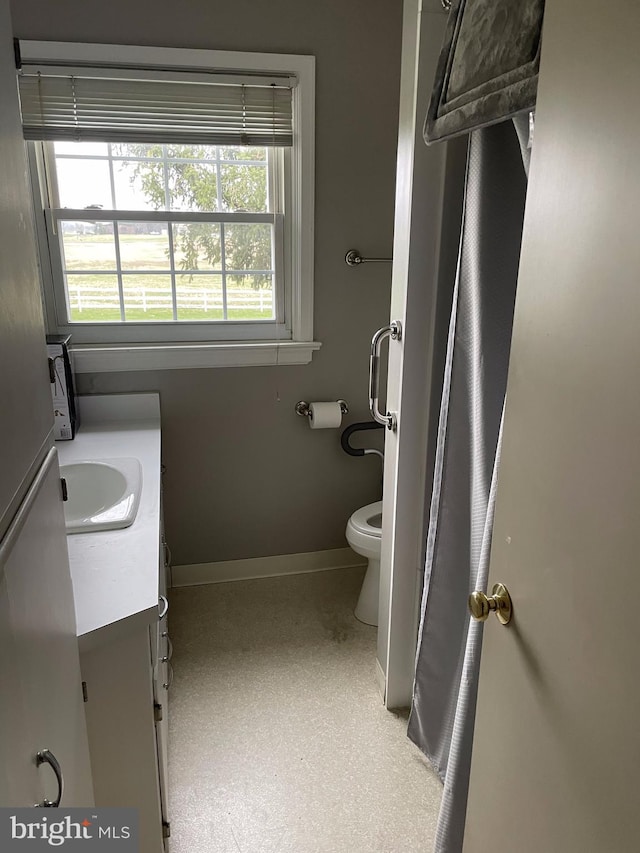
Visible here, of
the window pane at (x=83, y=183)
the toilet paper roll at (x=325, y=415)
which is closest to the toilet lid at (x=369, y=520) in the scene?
the toilet paper roll at (x=325, y=415)

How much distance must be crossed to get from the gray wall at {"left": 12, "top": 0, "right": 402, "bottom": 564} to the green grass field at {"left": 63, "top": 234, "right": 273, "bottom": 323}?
25 cm

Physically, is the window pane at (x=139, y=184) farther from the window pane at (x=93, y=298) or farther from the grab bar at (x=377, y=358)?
the grab bar at (x=377, y=358)

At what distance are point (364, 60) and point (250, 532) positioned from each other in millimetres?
1985

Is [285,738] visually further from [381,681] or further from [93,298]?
[93,298]

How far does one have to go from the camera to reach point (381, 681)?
2195 mm

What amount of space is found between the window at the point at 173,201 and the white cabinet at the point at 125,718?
58.7 inches

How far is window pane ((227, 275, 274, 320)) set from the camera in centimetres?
263

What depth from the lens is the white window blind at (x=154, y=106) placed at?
2.21 meters

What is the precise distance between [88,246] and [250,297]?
0.66m

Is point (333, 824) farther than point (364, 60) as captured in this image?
No

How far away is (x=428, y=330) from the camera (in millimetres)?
1780

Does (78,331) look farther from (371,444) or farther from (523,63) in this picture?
(523,63)

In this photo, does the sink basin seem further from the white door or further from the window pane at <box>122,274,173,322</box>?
the white door

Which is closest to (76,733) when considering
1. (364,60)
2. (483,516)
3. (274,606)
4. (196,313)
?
(483,516)
